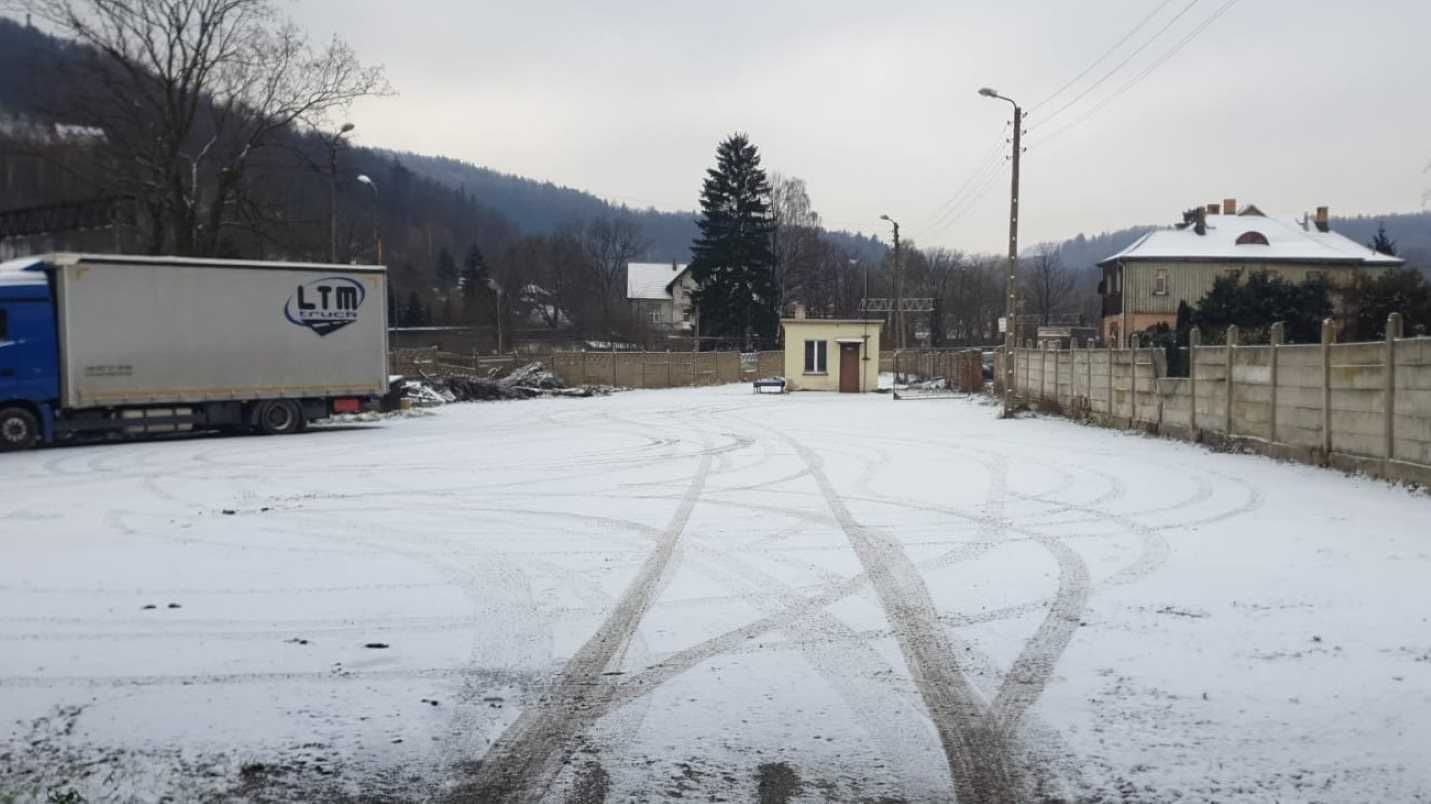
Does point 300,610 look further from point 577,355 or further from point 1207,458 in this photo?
point 577,355

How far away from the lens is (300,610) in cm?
758

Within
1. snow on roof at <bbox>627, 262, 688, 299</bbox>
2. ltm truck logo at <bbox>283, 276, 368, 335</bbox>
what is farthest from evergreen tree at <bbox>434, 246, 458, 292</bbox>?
ltm truck logo at <bbox>283, 276, 368, 335</bbox>

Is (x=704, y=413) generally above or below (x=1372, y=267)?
below

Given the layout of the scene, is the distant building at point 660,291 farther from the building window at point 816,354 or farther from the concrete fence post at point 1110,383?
the concrete fence post at point 1110,383

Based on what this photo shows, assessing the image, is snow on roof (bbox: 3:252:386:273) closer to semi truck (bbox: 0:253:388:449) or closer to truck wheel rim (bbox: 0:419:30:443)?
semi truck (bbox: 0:253:388:449)

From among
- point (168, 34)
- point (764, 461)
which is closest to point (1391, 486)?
point (764, 461)

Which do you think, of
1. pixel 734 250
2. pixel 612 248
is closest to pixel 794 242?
pixel 734 250

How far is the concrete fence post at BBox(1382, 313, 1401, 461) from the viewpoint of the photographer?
13234mm

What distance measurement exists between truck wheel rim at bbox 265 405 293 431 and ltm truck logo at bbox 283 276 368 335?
2.10 meters

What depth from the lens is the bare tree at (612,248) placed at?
397 feet

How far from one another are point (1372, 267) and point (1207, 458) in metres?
55.6

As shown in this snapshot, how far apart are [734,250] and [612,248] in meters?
55.1

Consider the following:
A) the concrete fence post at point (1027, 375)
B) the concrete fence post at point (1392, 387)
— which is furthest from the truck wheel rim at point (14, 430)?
the concrete fence post at point (1027, 375)

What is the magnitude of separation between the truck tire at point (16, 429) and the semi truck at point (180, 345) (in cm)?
3
